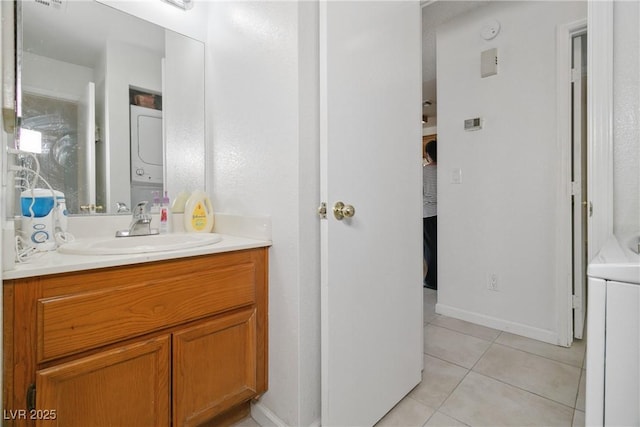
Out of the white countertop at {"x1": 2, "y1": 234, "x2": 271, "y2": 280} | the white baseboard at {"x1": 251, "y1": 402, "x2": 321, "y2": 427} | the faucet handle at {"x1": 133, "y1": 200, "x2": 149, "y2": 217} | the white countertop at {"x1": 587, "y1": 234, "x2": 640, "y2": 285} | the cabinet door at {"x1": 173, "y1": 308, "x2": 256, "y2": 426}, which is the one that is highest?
the faucet handle at {"x1": 133, "y1": 200, "x2": 149, "y2": 217}

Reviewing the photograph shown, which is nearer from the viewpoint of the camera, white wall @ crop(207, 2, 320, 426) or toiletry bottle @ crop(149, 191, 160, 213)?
white wall @ crop(207, 2, 320, 426)

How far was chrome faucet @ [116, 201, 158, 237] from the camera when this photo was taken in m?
1.31

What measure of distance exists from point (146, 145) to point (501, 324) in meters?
2.58

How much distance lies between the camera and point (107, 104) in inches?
52.6

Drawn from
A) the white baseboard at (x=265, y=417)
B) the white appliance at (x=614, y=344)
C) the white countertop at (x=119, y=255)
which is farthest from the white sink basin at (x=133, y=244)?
the white appliance at (x=614, y=344)

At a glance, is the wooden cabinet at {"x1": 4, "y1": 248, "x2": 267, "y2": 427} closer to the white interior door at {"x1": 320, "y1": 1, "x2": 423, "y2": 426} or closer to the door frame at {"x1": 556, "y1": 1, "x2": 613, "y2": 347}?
the white interior door at {"x1": 320, "y1": 1, "x2": 423, "y2": 426}

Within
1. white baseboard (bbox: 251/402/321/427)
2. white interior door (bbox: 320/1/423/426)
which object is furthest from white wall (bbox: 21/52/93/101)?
white baseboard (bbox: 251/402/321/427)

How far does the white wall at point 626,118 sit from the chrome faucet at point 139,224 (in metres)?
1.85

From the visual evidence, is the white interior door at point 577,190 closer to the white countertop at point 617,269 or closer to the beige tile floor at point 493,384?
the beige tile floor at point 493,384

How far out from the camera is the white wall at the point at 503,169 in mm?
1983

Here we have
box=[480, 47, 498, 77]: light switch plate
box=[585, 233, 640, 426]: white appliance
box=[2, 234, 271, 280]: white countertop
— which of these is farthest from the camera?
box=[480, 47, 498, 77]: light switch plate

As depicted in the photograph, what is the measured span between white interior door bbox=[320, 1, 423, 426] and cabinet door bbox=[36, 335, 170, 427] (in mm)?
→ 548

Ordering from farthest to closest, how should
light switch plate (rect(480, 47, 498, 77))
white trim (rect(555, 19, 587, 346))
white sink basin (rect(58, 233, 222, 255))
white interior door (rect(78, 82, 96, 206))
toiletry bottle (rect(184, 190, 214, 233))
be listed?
light switch plate (rect(480, 47, 498, 77)) → white trim (rect(555, 19, 587, 346)) → toiletry bottle (rect(184, 190, 214, 233)) → white interior door (rect(78, 82, 96, 206)) → white sink basin (rect(58, 233, 222, 255))

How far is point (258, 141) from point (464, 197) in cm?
179
